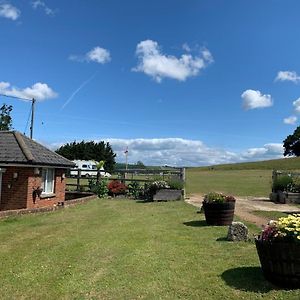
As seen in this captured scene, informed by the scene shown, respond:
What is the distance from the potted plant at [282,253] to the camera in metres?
6.43

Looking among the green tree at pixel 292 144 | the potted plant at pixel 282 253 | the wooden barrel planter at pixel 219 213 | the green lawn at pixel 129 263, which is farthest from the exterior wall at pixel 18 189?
Result: the green tree at pixel 292 144

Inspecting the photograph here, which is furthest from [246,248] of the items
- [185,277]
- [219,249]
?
[185,277]

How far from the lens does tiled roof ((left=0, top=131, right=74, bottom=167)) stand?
1884 cm

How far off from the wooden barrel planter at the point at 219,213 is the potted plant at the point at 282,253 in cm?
598

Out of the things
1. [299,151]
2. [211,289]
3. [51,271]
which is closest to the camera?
[211,289]

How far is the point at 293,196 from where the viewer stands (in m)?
21.9

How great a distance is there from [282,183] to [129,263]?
1630 cm

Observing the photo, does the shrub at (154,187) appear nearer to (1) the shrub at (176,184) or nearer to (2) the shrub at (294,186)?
(1) the shrub at (176,184)

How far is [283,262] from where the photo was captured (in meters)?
6.50

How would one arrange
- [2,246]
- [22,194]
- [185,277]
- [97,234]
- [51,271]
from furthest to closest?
[22,194] < [97,234] < [2,246] < [51,271] < [185,277]

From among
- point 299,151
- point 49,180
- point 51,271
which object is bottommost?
point 51,271

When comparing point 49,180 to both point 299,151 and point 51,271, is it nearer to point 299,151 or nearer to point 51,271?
point 51,271

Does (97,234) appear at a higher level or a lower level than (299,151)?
lower

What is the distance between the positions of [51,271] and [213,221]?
6.16 metres
